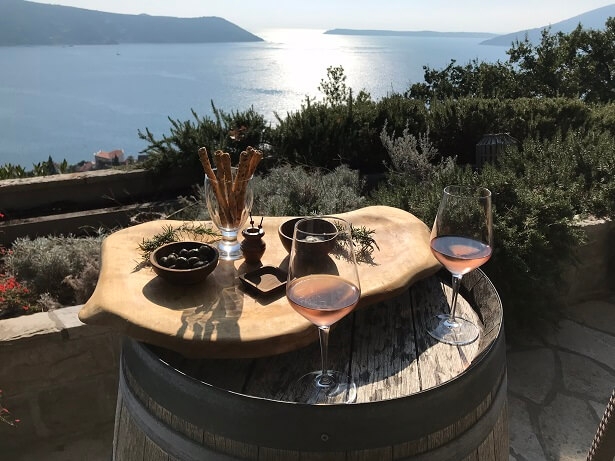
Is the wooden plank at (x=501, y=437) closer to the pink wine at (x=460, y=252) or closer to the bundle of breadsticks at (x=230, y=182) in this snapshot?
the pink wine at (x=460, y=252)

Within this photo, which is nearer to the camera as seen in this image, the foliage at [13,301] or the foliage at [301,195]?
the foliage at [13,301]

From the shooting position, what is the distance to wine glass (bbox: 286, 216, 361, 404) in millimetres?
1040

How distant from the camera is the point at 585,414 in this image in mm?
2865

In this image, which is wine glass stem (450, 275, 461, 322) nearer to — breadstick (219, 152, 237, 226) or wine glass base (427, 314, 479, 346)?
wine glass base (427, 314, 479, 346)

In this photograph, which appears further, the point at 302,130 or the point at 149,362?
the point at 302,130

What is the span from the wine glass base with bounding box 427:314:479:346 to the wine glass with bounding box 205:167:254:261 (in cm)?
66

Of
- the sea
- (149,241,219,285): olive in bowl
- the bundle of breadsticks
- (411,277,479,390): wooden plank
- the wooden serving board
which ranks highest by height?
the bundle of breadsticks

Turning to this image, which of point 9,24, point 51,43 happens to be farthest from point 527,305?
point 51,43

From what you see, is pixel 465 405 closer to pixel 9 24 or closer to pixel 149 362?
pixel 149 362

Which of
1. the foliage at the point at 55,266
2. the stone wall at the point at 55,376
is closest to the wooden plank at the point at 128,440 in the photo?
the stone wall at the point at 55,376

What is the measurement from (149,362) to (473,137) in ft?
16.3

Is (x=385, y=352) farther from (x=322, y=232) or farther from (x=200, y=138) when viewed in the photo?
(x=200, y=138)

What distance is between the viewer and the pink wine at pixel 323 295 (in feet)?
3.43

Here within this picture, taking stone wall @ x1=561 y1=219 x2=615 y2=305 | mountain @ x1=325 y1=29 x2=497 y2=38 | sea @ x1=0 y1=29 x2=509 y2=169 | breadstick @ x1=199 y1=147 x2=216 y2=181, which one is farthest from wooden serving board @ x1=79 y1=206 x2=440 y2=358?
mountain @ x1=325 y1=29 x2=497 y2=38
